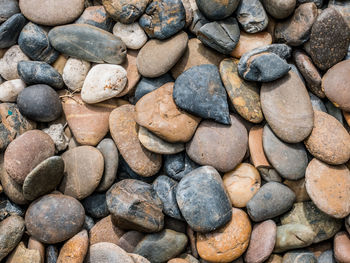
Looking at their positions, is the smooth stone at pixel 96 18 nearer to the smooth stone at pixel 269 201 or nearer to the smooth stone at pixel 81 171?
the smooth stone at pixel 81 171

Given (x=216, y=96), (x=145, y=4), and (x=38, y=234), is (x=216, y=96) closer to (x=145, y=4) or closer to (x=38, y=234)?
(x=145, y=4)

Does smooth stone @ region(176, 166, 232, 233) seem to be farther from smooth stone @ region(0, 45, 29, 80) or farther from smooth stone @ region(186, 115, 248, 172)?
smooth stone @ region(0, 45, 29, 80)

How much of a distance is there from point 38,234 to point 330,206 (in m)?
1.46

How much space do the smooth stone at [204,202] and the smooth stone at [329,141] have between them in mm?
516

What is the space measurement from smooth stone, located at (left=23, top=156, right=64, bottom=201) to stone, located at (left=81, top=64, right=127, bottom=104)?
0.38 meters

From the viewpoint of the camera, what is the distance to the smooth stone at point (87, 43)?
6.96 ft

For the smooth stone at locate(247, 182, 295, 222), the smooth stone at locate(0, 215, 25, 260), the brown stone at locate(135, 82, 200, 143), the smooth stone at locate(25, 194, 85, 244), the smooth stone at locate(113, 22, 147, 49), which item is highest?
the smooth stone at locate(113, 22, 147, 49)

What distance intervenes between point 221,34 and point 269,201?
877mm

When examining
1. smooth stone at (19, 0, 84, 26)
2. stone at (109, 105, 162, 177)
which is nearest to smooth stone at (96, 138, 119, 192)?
stone at (109, 105, 162, 177)

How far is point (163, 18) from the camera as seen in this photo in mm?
2053

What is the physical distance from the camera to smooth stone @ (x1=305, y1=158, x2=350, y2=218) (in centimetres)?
200

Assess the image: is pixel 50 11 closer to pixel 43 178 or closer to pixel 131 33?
pixel 131 33

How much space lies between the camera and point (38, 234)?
2.04 metres

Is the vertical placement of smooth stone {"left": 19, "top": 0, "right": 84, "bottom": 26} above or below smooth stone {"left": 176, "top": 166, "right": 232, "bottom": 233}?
above
